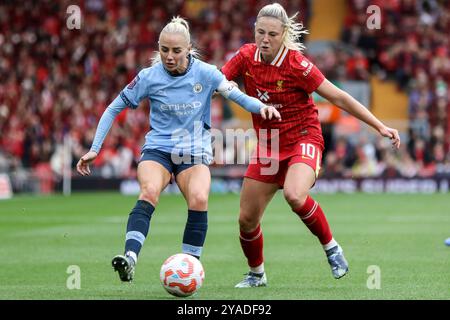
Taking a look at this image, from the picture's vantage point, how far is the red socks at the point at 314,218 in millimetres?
8852

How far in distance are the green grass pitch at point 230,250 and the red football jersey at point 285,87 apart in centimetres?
134

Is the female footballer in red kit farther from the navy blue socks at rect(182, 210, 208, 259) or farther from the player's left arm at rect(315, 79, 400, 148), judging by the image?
the navy blue socks at rect(182, 210, 208, 259)

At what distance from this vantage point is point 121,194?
2595cm

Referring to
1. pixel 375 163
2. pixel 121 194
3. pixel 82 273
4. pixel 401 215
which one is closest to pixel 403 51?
pixel 375 163

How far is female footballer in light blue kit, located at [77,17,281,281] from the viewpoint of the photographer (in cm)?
841

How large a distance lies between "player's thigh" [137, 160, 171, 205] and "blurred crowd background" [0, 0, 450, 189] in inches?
683

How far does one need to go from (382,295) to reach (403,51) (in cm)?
2253

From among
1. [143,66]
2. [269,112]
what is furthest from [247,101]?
[143,66]

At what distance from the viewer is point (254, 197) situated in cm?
898

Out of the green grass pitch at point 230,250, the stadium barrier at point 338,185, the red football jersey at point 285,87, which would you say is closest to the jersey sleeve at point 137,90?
the red football jersey at point 285,87

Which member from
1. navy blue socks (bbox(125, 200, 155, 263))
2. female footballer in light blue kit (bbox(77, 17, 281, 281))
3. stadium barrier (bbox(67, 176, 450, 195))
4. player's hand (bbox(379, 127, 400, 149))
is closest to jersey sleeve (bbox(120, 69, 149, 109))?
female footballer in light blue kit (bbox(77, 17, 281, 281))

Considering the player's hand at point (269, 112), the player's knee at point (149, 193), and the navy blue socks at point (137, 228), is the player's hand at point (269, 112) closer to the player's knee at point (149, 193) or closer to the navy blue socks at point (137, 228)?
the player's knee at point (149, 193)

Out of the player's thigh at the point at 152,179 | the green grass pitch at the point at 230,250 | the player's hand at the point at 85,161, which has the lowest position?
the green grass pitch at the point at 230,250

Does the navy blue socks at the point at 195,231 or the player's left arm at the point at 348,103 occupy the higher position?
the player's left arm at the point at 348,103
